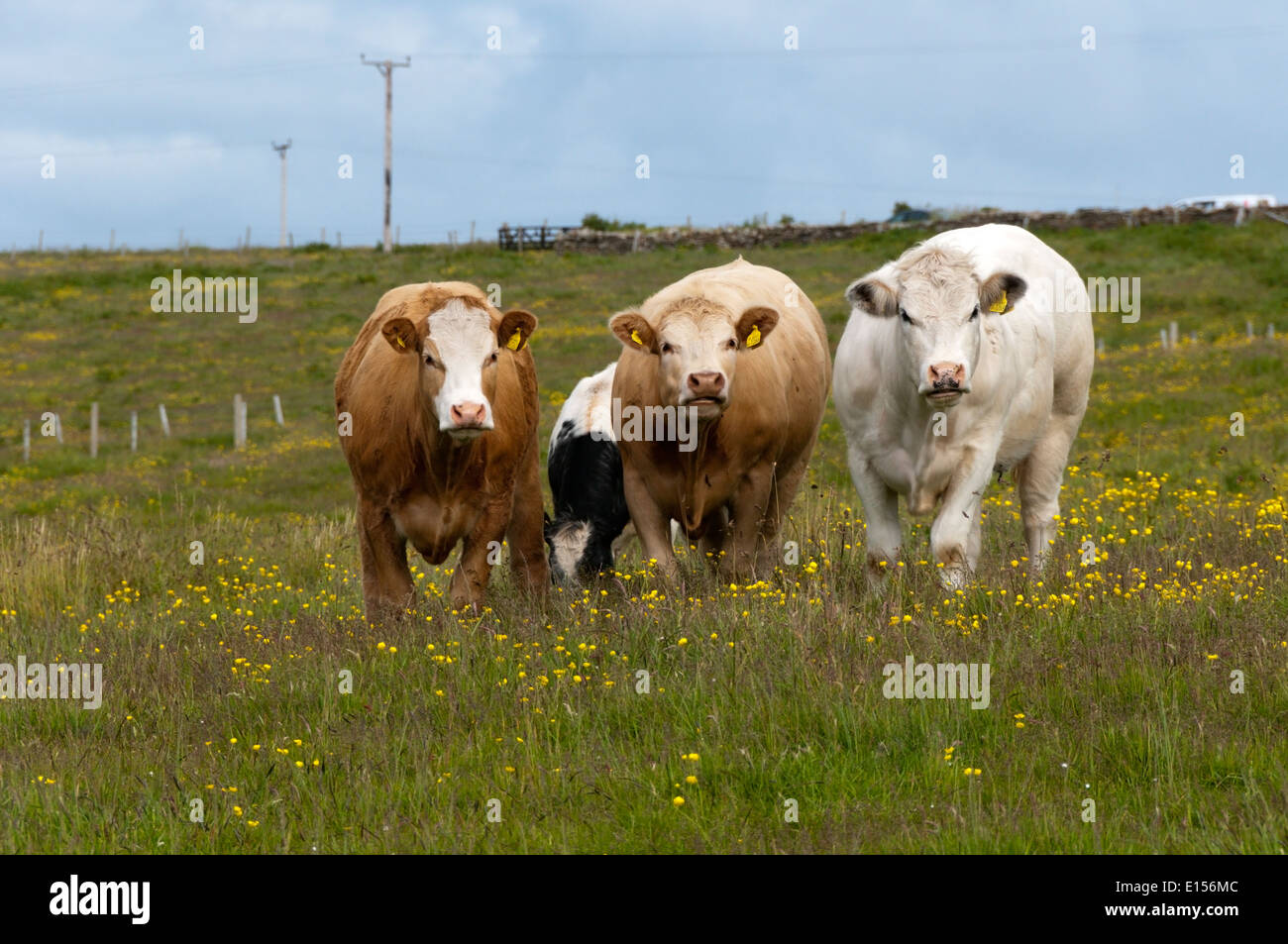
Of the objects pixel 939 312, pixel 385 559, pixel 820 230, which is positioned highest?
pixel 820 230

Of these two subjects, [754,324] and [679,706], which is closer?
[679,706]

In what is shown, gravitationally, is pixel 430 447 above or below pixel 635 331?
below

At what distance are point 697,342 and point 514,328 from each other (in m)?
1.10

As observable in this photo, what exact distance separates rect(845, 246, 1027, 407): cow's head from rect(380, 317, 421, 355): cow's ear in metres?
2.44

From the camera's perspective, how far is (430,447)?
25.2ft

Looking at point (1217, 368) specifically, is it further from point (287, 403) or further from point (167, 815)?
point (167, 815)

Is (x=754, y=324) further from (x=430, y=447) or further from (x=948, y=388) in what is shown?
(x=430, y=447)

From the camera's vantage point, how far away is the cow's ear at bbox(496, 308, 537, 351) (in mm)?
7609

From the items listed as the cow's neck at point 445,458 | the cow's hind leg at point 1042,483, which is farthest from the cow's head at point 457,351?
the cow's hind leg at point 1042,483

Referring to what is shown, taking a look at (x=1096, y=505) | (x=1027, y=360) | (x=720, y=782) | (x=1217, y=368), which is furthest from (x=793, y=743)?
(x=1217, y=368)

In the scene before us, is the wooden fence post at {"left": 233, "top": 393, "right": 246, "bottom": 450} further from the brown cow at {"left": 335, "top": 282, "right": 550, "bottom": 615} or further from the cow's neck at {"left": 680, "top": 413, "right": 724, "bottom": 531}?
the cow's neck at {"left": 680, "top": 413, "right": 724, "bottom": 531}

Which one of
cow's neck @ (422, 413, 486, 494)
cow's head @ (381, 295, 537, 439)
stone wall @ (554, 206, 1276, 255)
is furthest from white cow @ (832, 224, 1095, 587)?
stone wall @ (554, 206, 1276, 255)

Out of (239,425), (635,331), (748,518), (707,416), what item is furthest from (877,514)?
(239,425)
